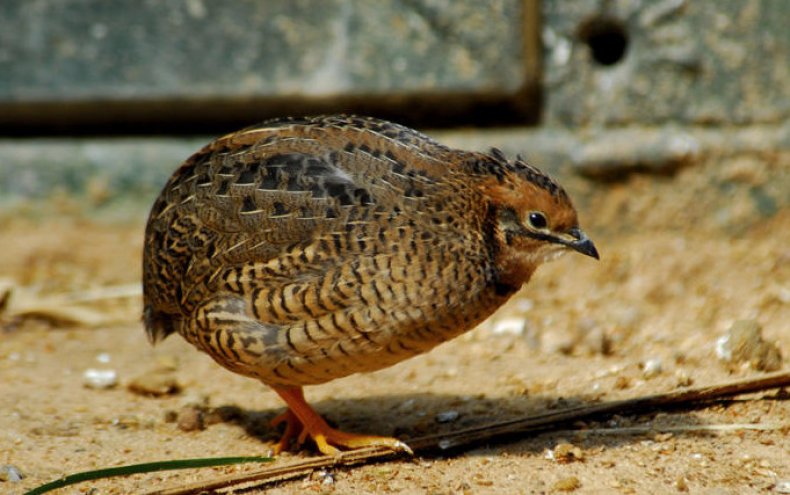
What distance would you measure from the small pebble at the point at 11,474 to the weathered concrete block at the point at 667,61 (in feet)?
12.4

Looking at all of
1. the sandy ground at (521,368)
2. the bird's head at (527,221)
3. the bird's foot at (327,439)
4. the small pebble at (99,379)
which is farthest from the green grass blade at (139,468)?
the small pebble at (99,379)

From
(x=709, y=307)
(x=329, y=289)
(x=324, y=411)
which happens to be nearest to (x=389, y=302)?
(x=329, y=289)

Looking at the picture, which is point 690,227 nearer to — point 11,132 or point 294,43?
point 294,43

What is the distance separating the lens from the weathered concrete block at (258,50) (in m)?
6.38

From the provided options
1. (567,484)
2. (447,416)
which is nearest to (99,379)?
(447,416)

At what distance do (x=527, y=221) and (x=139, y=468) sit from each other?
1.59 meters

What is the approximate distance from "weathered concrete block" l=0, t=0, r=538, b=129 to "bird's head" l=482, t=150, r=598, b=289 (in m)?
2.43

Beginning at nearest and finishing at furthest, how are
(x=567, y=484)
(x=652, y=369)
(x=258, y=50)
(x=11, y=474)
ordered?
1. (x=567, y=484)
2. (x=11, y=474)
3. (x=652, y=369)
4. (x=258, y=50)

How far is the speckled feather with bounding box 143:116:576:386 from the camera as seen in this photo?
3.88 m

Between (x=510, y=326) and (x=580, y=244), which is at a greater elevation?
(x=580, y=244)

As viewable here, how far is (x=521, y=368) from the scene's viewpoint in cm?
518

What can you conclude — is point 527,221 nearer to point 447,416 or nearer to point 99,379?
point 447,416

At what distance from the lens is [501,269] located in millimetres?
4051

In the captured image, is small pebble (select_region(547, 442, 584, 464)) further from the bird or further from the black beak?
the black beak
